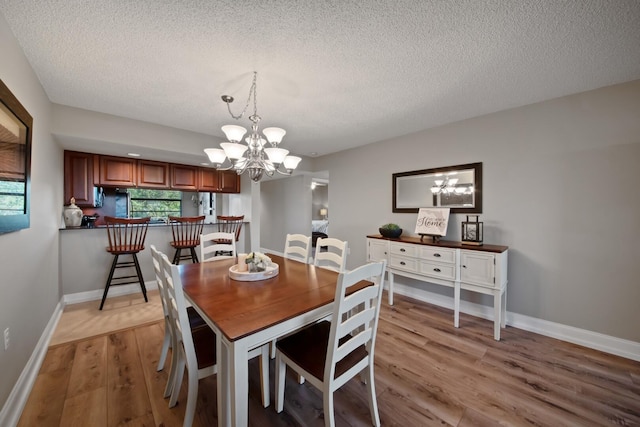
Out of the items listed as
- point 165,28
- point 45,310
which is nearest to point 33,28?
point 165,28

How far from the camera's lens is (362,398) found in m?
1.56

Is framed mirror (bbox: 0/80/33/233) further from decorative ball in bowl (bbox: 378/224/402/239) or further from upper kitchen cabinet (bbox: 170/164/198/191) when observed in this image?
decorative ball in bowl (bbox: 378/224/402/239)

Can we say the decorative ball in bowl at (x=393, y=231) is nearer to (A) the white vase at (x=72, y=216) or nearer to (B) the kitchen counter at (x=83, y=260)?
(B) the kitchen counter at (x=83, y=260)

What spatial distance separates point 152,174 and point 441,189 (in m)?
4.30

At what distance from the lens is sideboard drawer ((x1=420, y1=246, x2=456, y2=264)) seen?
8.33 feet

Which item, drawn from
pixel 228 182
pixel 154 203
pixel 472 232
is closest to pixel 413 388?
pixel 472 232

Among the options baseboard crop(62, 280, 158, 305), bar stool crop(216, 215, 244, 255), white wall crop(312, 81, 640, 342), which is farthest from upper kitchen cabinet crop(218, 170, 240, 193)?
white wall crop(312, 81, 640, 342)

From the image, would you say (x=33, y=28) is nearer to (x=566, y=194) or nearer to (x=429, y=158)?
(x=429, y=158)

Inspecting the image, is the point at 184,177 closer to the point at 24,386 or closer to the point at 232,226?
the point at 232,226

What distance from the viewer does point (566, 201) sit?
2.24 metres

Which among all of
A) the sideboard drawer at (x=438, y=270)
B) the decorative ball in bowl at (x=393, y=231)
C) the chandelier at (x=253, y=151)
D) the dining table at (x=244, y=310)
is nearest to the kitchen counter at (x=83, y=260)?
the dining table at (x=244, y=310)

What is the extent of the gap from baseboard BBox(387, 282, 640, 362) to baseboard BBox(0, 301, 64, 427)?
3633mm

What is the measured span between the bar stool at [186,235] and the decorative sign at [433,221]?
2.99 meters

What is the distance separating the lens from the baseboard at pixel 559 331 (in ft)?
6.56
